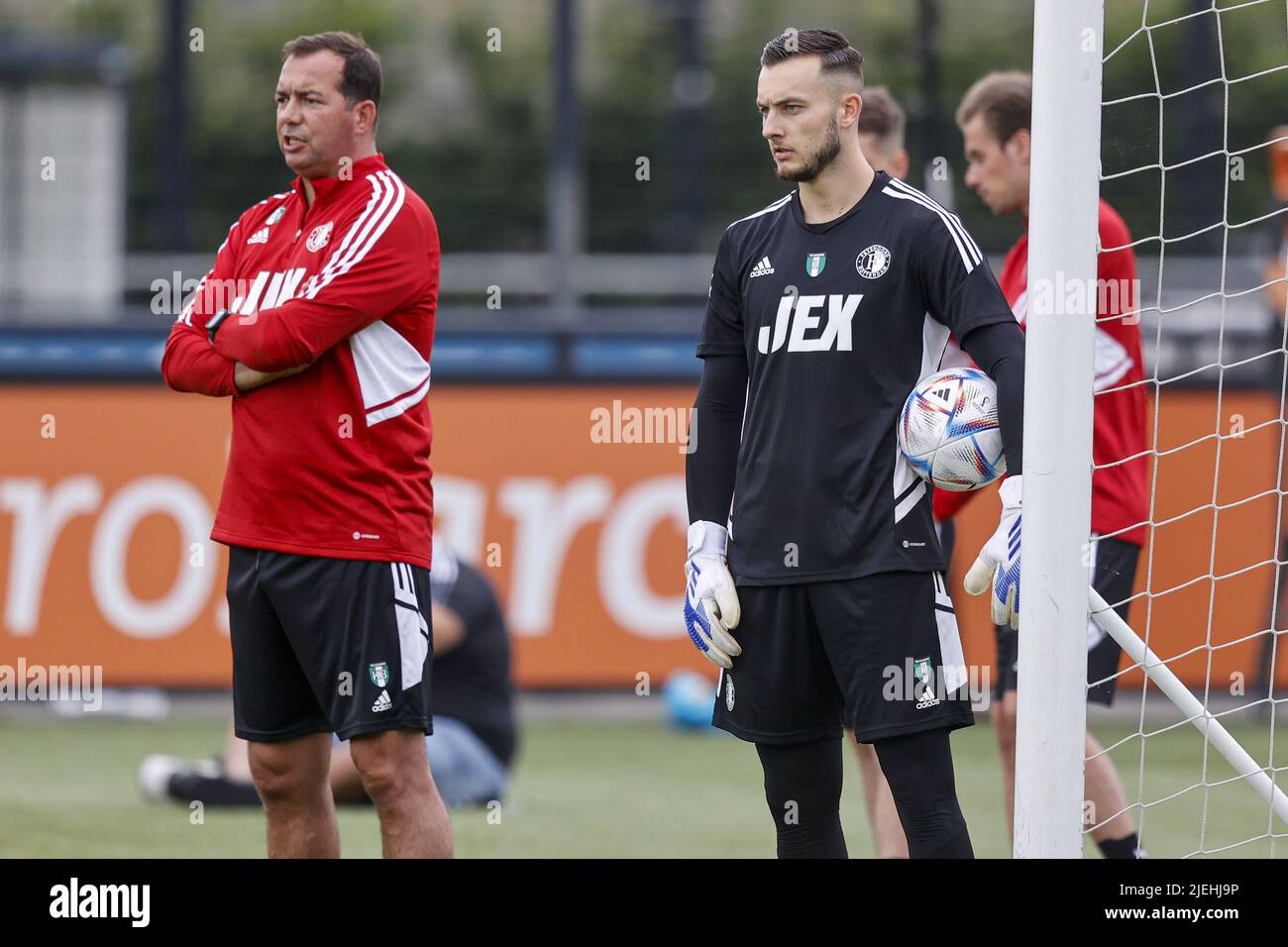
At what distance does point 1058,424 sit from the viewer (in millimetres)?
3500

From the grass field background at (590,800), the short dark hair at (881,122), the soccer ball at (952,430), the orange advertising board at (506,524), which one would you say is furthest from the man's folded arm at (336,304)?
the orange advertising board at (506,524)

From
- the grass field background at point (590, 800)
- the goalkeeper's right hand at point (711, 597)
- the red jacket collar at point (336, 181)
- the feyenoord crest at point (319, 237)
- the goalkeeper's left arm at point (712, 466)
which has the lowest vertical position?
the grass field background at point (590, 800)

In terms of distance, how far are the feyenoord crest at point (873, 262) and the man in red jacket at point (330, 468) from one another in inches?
42.0

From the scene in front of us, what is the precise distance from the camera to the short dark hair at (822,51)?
365 centimetres

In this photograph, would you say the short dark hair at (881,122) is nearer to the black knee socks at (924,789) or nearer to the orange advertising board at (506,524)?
the black knee socks at (924,789)

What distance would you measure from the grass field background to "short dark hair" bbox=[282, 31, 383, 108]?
250 centimetres

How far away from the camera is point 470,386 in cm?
881

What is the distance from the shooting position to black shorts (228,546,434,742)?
3914 mm

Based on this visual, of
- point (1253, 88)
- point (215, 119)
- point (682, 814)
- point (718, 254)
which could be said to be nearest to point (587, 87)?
point (215, 119)

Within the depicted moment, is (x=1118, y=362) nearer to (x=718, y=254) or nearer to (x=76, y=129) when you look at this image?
(x=718, y=254)

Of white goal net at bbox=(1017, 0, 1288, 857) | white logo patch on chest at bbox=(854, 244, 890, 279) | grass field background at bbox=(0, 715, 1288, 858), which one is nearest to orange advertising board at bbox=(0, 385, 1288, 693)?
white goal net at bbox=(1017, 0, 1288, 857)

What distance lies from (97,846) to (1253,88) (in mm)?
8029

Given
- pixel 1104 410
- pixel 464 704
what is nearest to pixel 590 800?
pixel 464 704

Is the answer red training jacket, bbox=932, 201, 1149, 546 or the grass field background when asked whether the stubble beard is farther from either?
the grass field background
